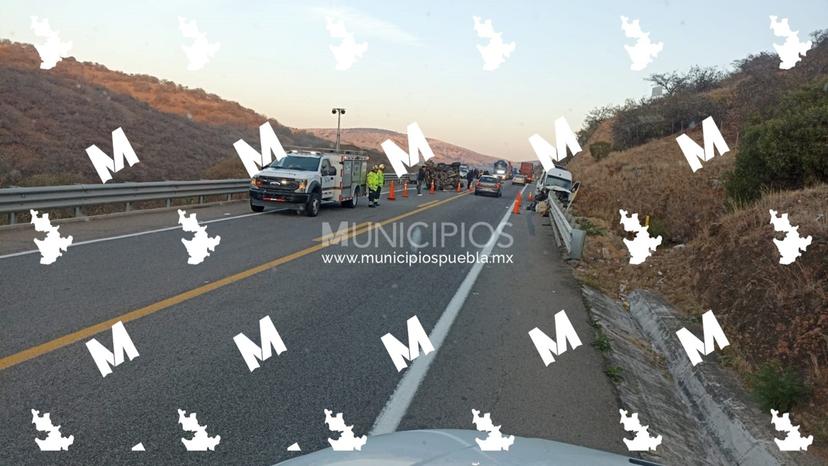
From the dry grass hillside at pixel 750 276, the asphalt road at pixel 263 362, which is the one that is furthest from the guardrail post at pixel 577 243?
the asphalt road at pixel 263 362

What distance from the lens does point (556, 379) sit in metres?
6.07

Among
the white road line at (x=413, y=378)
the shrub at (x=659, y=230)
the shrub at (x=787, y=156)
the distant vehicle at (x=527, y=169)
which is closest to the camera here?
the white road line at (x=413, y=378)

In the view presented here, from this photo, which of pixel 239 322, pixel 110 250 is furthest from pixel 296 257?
pixel 239 322

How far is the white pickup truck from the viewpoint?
19562mm

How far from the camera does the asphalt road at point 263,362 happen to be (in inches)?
173

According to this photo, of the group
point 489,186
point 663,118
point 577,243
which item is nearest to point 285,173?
point 577,243

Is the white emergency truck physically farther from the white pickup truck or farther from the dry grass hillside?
the dry grass hillside

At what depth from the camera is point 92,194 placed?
52.8 ft

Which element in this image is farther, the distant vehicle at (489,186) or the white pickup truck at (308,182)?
the distant vehicle at (489,186)

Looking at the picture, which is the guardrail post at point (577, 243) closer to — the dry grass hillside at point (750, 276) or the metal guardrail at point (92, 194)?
the dry grass hillside at point (750, 276)

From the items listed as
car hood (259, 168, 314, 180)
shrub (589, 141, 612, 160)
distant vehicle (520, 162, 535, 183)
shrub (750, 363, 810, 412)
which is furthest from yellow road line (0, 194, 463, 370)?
distant vehicle (520, 162, 535, 183)

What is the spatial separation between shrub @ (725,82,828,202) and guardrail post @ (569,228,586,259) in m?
3.29

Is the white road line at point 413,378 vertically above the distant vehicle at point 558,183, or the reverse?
the distant vehicle at point 558,183

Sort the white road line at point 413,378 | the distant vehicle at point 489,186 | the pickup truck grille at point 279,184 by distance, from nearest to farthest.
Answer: the white road line at point 413,378 < the pickup truck grille at point 279,184 < the distant vehicle at point 489,186
